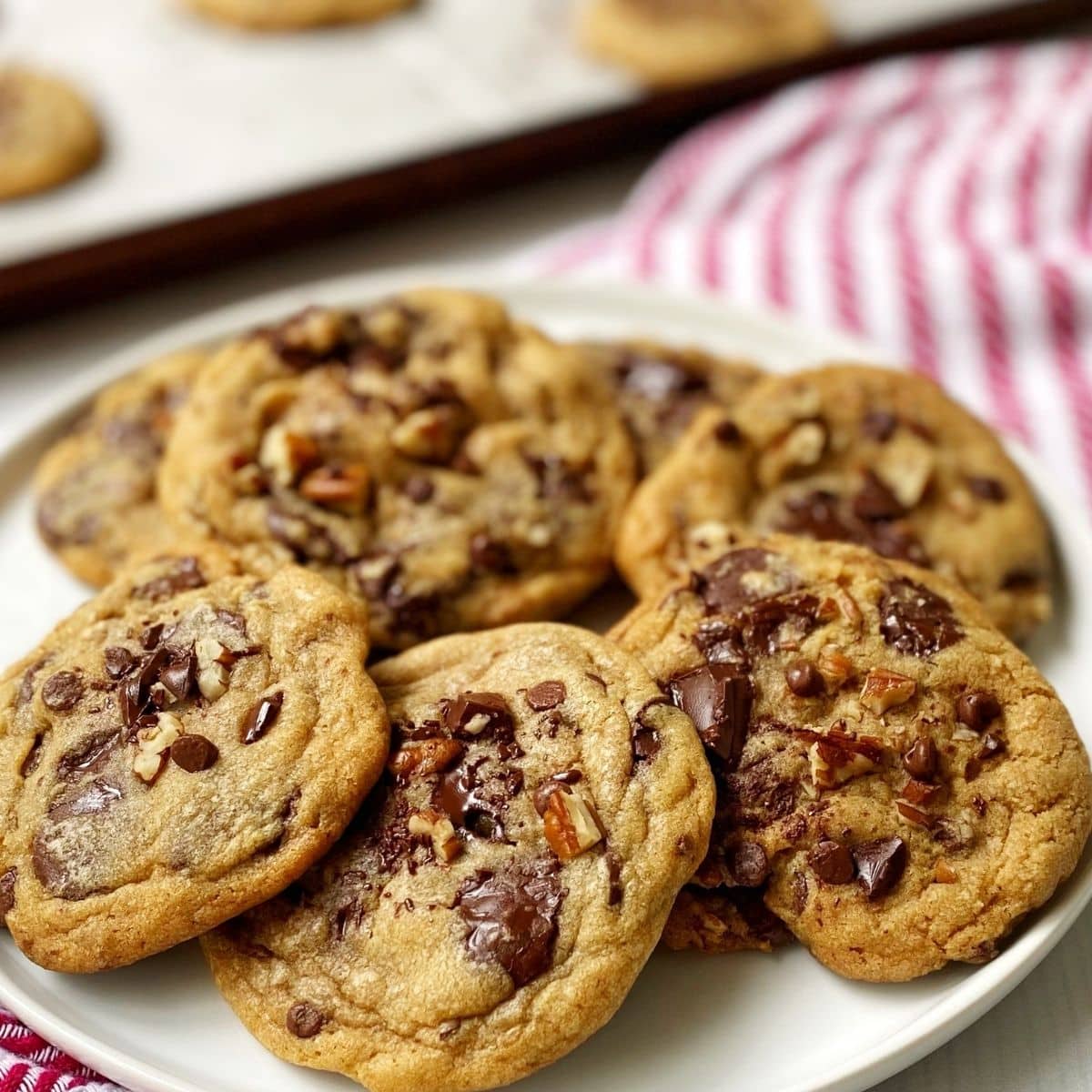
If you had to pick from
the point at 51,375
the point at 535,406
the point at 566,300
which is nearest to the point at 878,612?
the point at 535,406

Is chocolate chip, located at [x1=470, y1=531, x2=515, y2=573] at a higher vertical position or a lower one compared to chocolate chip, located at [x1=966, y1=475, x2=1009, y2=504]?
higher

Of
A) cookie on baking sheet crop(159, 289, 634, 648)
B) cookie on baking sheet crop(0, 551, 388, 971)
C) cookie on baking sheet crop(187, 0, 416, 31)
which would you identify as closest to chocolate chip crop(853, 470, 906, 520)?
cookie on baking sheet crop(159, 289, 634, 648)

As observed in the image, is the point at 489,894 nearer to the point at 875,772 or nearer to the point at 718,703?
the point at 718,703

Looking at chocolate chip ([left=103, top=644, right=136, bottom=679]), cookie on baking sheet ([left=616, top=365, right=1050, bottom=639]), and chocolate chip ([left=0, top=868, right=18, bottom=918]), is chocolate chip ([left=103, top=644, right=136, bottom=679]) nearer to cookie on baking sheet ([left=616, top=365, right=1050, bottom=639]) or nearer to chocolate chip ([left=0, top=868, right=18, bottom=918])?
chocolate chip ([left=0, top=868, right=18, bottom=918])

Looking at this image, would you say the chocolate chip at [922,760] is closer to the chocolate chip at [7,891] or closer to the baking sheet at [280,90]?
the chocolate chip at [7,891]

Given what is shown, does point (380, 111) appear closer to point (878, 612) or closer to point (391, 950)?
point (878, 612)

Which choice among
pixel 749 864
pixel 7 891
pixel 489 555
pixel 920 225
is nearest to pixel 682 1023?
pixel 749 864
